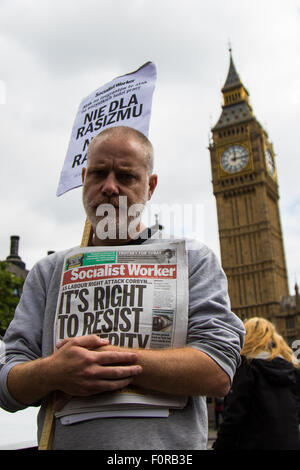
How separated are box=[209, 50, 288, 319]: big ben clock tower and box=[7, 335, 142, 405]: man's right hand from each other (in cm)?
4922

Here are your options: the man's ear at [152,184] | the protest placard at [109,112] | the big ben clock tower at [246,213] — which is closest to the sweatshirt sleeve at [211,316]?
the man's ear at [152,184]

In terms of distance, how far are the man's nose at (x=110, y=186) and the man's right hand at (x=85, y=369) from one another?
535 millimetres

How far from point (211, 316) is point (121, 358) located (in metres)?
0.32

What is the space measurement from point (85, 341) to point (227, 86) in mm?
59981

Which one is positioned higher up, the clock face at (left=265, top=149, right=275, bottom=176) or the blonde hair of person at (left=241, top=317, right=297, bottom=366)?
the clock face at (left=265, top=149, right=275, bottom=176)

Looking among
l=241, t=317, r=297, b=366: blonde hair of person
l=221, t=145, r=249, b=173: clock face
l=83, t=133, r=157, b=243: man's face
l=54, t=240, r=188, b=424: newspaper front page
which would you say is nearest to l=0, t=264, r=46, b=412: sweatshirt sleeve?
l=54, t=240, r=188, b=424: newspaper front page

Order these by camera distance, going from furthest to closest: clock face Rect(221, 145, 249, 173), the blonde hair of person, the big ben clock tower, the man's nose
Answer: clock face Rect(221, 145, 249, 173), the big ben clock tower, the blonde hair of person, the man's nose

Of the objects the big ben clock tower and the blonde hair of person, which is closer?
the blonde hair of person

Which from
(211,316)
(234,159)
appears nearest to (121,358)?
(211,316)

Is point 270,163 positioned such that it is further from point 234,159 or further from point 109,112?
point 109,112

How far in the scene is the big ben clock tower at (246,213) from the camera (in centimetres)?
5019

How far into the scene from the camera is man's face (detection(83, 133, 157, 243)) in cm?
163

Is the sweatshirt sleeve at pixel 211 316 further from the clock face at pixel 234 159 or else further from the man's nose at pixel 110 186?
the clock face at pixel 234 159

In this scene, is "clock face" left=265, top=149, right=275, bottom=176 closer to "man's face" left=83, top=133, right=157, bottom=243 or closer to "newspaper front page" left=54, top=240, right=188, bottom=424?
"man's face" left=83, top=133, right=157, bottom=243
